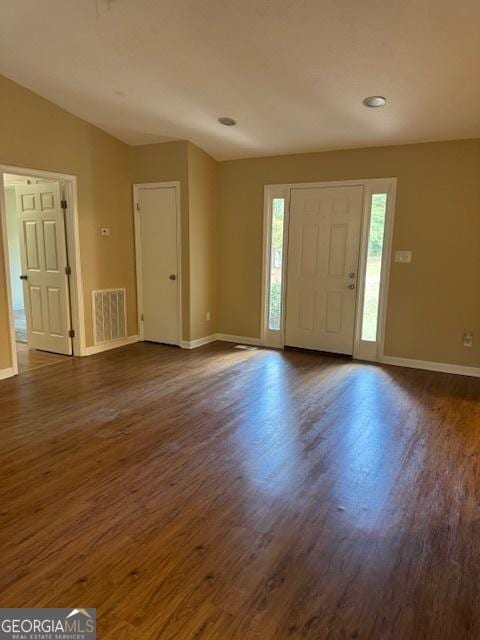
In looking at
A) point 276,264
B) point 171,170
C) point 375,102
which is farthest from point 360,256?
point 171,170

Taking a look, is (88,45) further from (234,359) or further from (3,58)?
(234,359)

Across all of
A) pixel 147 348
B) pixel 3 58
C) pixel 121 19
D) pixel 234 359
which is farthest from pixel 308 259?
pixel 3 58

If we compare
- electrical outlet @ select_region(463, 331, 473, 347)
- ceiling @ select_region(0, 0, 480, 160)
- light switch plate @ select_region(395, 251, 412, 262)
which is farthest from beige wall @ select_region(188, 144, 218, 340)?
electrical outlet @ select_region(463, 331, 473, 347)

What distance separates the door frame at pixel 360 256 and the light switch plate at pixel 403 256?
81 millimetres

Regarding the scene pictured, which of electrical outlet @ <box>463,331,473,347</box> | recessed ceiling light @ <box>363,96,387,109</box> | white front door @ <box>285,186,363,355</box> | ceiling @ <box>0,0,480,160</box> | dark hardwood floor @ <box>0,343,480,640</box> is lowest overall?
dark hardwood floor @ <box>0,343,480,640</box>

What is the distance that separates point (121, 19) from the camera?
9.60 ft

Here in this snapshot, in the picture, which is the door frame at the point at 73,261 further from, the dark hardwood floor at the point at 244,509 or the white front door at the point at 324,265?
the white front door at the point at 324,265

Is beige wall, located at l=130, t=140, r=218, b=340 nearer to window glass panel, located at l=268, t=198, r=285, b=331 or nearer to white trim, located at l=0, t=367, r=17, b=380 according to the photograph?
window glass panel, located at l=268, t=198, r=285, b=331

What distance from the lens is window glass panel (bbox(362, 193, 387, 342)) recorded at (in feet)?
15.5

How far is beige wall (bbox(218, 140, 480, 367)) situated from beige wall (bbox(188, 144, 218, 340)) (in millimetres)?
944

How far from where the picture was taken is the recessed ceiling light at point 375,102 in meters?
3.62

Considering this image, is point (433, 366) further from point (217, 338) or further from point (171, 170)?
point (171, 170)

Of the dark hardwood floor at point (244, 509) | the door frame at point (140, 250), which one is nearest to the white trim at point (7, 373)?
the dark hardwood floor at point (244, 509)

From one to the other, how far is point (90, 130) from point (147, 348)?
108 inches
